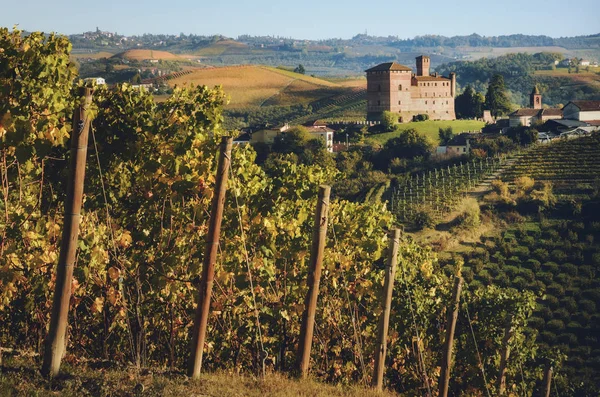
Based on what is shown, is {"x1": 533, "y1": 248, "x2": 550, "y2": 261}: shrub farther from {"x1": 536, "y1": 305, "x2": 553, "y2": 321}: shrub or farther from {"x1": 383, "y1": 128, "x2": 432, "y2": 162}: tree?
{"x1": 383, "y1": 128, "x2": 432, "y2": 162}: tree

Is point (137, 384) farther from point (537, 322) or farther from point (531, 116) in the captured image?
point (531, 116)

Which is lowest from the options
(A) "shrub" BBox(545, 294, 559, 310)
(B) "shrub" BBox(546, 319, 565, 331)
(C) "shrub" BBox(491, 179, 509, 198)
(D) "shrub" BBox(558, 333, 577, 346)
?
(D) "shrub" BBox(558, 333, 577, 346)

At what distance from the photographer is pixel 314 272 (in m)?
9.48

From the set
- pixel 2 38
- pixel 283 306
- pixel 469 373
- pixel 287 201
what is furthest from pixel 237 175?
pixel 469 373

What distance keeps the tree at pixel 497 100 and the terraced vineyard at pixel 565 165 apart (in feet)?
88.1

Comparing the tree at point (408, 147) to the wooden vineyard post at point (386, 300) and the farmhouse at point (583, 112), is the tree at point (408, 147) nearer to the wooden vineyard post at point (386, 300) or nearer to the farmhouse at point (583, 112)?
the farmhouse at point (583, 112)

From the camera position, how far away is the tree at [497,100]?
87.7 meters

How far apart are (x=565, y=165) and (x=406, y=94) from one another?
38.2 metres

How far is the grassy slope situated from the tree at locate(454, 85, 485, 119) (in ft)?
277

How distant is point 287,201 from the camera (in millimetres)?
12148

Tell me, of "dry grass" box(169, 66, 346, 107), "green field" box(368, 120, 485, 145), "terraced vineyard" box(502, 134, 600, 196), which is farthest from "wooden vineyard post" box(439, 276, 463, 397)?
"dry grass" box(169, 66, 346, 107)

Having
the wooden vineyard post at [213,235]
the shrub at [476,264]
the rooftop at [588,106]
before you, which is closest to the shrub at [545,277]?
the shrub at [476,264]

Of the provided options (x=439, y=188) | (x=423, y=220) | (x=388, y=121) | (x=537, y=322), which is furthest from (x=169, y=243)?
(x=388, y=121)

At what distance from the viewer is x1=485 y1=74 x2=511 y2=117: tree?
8769 cm
